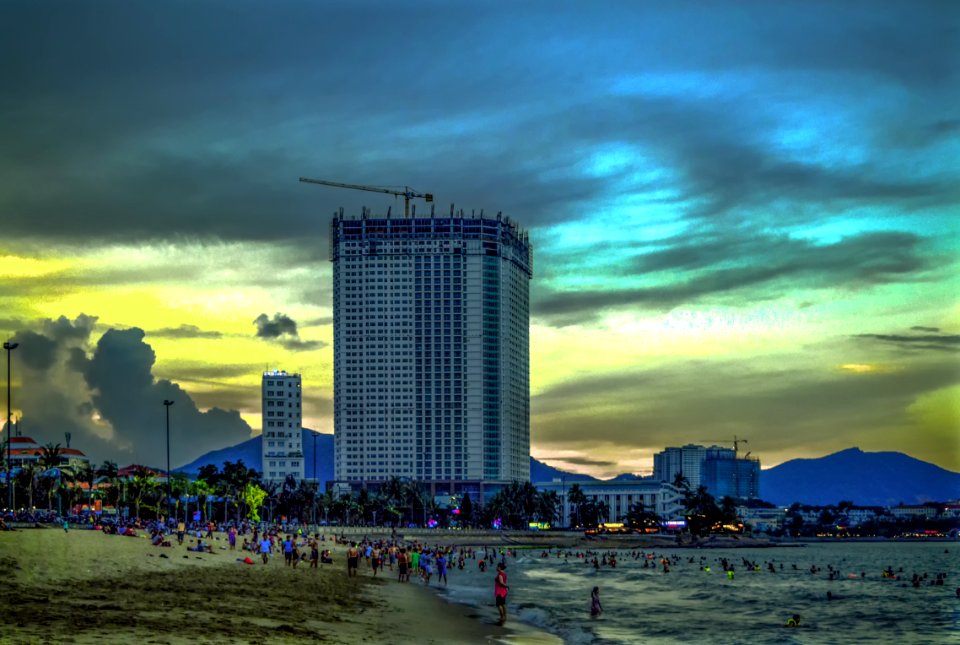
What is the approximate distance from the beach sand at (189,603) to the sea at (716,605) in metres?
4.90

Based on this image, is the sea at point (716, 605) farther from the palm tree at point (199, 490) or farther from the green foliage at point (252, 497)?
the green foliage at point (252, 497)

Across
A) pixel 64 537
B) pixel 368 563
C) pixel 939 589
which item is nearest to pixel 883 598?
pixel 939 589

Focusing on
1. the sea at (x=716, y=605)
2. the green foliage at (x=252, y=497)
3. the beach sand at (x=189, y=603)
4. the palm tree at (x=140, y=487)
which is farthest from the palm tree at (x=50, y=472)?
the beach sand at (x=189, y=603)

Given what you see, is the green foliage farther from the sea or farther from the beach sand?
the beach sand

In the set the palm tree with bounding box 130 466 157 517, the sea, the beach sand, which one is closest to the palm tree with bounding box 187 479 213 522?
the palm tree with bounding box 130 466 157 517

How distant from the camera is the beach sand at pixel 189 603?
31.6m

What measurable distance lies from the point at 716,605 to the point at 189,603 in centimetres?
4483

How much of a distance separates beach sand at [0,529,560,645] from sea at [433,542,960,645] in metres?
4.90

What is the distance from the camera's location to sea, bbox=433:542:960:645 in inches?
2168

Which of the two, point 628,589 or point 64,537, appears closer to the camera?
point 64,537

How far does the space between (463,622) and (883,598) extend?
5072 centimetres

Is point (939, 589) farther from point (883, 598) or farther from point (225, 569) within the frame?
point (225, 569)

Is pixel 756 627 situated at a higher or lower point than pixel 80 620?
lower

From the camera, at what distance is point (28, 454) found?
19525cm
